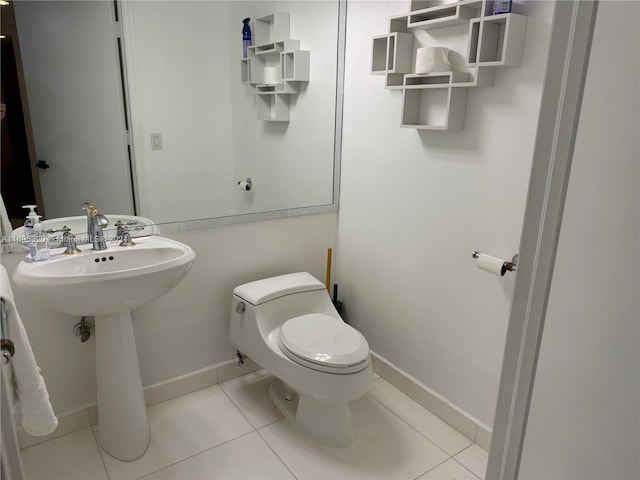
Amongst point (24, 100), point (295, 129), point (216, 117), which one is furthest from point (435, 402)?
point (24, 100)

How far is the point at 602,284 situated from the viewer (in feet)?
1.86

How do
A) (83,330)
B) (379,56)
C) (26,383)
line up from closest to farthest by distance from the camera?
(26,383) → (83,330) → (379,56)

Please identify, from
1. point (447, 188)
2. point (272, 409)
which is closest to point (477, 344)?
point (447, 188)

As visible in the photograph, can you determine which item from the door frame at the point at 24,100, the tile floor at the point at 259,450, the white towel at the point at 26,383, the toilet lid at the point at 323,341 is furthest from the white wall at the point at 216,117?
the white towel at the point at 26,383

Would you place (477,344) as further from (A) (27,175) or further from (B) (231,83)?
(A) (27,175)

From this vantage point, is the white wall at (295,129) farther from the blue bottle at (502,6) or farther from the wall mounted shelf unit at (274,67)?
the blue bottle at (502,6)

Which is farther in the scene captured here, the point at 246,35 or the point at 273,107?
the point at 273,107

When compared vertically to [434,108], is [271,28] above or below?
above

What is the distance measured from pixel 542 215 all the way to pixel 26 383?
→ 1.11 m

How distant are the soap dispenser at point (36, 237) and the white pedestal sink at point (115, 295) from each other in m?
0.03

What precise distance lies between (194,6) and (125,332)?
5.24 ft

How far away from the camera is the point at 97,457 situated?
1865 mm

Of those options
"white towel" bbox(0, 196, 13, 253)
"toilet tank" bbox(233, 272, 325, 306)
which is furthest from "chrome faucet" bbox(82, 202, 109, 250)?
"toilet tank" bbox(233, 272, 325, 306)

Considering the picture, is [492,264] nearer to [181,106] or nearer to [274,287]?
[274,287]
